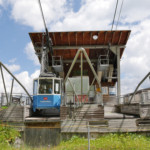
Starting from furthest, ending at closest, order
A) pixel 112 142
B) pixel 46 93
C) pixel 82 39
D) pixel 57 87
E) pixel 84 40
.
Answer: pixel 84 40 → pixel 82 39 → pixel 57 87 → pixel 46 93 → pixel 112 142

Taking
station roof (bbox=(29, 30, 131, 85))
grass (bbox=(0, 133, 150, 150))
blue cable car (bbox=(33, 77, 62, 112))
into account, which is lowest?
grass (bbox=(0, 133, 150, 150))

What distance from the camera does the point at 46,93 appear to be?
1336 centimetres

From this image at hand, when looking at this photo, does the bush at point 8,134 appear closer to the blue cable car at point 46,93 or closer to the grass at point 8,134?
the grass at point 8,134

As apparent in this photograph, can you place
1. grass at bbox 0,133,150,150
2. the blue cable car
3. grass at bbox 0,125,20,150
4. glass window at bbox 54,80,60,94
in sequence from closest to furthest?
grass at bbox 0,133,150,150 → grass at bbox 0,125,20,150 → the blue cable car → glass window at bbox 54,80,60,94

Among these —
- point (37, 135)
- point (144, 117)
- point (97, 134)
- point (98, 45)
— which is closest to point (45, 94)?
point (37, 135)

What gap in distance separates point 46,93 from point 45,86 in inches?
23.6

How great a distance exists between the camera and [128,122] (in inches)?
408

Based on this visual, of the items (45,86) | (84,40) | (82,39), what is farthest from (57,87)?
(84,40)

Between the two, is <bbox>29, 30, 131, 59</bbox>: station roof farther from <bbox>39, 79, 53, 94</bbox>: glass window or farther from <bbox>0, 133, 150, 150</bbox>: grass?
<bbox>0, 133, 150, 150</bbox>: grass

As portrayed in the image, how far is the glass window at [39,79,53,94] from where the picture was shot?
13.4m

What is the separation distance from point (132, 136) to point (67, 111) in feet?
15.4

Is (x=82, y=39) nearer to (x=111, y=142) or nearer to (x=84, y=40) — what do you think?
(x=84, y=40)

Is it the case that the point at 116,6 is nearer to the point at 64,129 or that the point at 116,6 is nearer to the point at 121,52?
the point at 64,129

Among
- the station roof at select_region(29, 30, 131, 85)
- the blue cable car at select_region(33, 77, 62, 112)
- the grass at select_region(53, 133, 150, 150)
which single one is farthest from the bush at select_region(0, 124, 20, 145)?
the station roof at select_region(29, 30, 131, 85)
